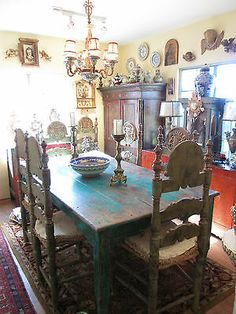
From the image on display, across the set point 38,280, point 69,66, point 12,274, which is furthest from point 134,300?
point 69,66

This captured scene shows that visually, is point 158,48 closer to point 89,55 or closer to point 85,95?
point 85,95

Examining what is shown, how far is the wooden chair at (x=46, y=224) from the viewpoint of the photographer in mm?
1767

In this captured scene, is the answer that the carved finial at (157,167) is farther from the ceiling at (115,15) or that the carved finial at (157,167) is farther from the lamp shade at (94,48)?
the ceiling at (115,15)

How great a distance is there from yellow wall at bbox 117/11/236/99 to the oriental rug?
243 cm

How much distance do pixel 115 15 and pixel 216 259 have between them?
9.58 ft

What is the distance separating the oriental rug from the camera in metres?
1.89

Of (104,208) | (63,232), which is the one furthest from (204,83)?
(63,232)

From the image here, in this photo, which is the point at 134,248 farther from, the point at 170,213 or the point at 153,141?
the point at 153,141

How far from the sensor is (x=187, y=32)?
363 centimetres

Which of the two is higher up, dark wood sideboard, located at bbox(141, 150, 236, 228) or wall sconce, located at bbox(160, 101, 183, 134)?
wall sconce, located at bbox(160, 101, 183, 134)

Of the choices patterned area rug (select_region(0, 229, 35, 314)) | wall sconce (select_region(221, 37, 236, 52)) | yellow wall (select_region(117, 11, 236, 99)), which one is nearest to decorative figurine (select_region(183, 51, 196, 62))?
yellow wall (select_region(117, 11, 236, 99))

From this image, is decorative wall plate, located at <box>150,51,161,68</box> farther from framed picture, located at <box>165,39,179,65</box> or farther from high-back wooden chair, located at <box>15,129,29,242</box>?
high-back wooden chair, located at <box>15,129,29,242</box>

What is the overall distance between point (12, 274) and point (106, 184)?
1.14 m

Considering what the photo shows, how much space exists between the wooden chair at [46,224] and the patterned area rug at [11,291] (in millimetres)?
181
